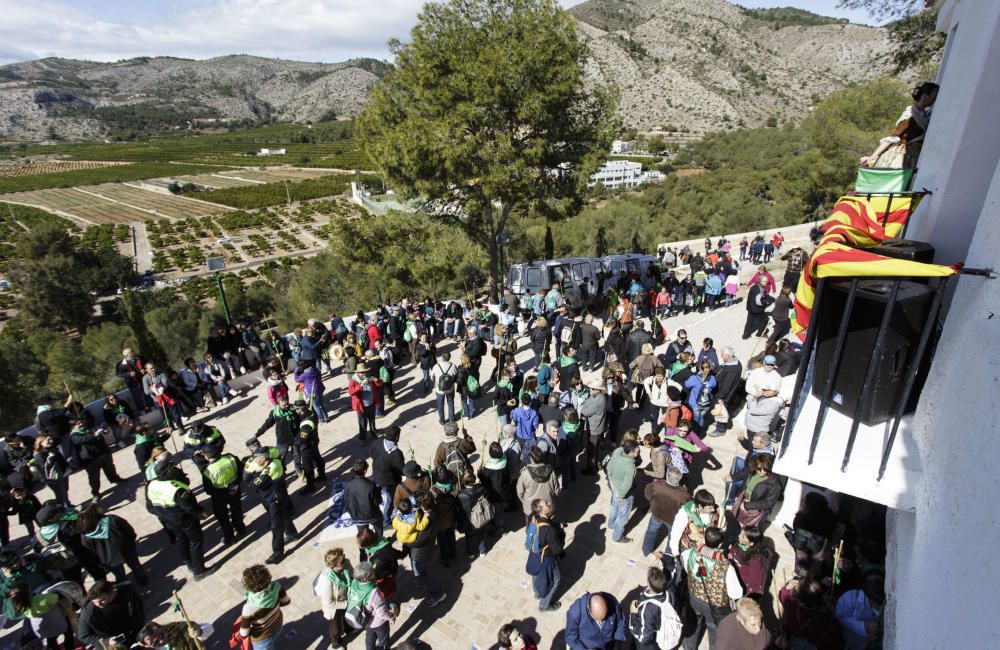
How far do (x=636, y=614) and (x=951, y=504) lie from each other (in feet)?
7.83

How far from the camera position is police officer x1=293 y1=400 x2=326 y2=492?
22.8 ft

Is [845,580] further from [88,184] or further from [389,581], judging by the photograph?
[88,184]

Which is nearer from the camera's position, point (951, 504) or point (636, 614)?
point (951, 504)

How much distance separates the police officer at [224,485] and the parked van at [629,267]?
36.4 ft

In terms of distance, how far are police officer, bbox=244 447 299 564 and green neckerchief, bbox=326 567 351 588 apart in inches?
67.2

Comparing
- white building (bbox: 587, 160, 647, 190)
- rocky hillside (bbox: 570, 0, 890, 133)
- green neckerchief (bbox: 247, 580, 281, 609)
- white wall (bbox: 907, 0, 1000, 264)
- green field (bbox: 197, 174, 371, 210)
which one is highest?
rocky hillside (bbox: 570, 0, 890, 133)

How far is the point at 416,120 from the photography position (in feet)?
43.2

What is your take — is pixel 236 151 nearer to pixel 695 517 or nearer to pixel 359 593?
pixel 359 593

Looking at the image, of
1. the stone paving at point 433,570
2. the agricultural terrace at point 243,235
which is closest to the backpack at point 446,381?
the stone paving at point 433,570

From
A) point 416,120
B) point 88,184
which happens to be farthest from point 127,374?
point 88,184

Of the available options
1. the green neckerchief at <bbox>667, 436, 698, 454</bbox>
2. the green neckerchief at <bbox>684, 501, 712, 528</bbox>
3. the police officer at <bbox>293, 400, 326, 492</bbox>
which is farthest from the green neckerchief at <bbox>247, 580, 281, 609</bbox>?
the green neckerchief at <bbox>667, 436, 698, 454</bbox>

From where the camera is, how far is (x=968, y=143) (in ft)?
14.0

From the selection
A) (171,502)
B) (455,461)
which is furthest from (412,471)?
(171,502)

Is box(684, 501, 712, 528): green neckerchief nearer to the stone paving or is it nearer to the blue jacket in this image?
the blue jacket
